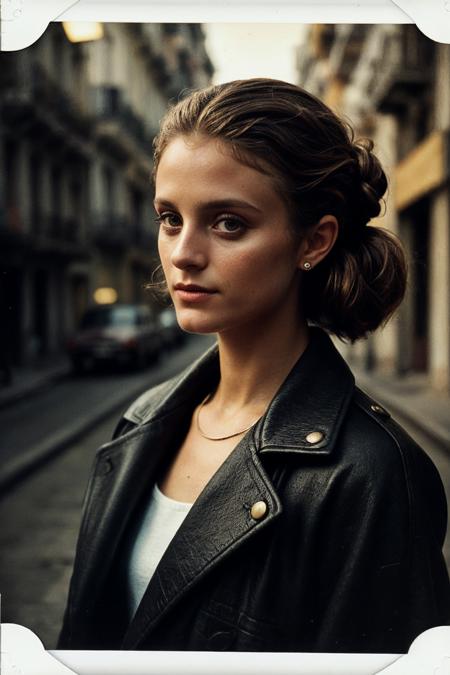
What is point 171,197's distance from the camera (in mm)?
1164

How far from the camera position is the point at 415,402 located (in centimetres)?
805

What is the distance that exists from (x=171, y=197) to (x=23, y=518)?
3.99 m

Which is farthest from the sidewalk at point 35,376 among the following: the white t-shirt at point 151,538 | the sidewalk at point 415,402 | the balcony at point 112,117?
the white t-shirt at point 151,538

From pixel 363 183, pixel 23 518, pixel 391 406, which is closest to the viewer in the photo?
pixel 363 183

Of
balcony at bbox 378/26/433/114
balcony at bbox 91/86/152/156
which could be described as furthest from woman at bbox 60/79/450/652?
balcony at bbox 91/86/152/156

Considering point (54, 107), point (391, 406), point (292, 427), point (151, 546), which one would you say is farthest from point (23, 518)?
point (54, 107)

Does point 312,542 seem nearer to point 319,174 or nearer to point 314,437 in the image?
point 314,437

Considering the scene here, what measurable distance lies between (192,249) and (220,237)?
0.05 metres

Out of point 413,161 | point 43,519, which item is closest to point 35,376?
point 413,161

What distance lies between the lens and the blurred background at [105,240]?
3.41 meters

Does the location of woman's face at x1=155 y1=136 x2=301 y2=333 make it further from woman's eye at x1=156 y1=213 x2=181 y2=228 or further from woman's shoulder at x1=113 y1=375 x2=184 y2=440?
woman's shoulder at x1=113 y1=375 x2=184 y2=440

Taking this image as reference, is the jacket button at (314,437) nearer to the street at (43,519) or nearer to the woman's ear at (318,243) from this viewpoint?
the woman's ear at (318,243)

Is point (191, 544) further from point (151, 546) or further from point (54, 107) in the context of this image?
point (54, 107)

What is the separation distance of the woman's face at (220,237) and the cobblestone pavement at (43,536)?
62.1 inches
